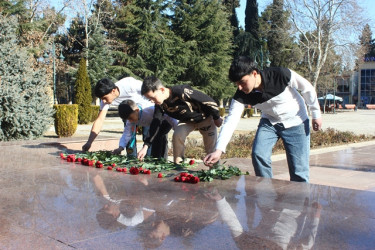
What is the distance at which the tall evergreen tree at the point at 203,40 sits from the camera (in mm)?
29641

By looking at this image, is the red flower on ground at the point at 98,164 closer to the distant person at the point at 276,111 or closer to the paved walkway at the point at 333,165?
the distant person at the point at 276,111

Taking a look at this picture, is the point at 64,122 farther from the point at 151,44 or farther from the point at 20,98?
the point at 151,44

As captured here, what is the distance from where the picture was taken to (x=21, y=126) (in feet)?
32.0

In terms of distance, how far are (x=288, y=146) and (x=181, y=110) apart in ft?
3.68

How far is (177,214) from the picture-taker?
2.54 m

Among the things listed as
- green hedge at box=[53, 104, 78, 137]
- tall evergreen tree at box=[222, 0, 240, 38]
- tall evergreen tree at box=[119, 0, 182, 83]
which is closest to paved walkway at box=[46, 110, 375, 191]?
green hedge at box=[53, 104, 78, 137]

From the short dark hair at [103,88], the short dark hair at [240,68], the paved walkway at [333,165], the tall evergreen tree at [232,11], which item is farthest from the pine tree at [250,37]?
the short dark hair at [240,68]

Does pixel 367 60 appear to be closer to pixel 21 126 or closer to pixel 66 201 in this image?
pixel 21 126

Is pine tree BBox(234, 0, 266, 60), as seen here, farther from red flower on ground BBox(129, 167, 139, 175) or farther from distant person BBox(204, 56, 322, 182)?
red flower on ground BBox(129, 167, 139, 175)

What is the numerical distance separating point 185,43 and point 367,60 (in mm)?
48097

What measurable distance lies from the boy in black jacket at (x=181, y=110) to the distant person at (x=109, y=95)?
731mm

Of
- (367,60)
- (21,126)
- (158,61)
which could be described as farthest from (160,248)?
(367,60)

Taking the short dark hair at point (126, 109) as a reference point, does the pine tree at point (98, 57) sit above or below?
above

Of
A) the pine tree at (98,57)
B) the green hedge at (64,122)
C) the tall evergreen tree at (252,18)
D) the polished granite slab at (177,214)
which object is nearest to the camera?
the polished granite slab at (177,214)
